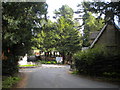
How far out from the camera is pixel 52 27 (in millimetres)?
42281

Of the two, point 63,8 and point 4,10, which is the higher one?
point 63,8

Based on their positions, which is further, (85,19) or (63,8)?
(63,8)

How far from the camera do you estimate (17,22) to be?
30.6 feet

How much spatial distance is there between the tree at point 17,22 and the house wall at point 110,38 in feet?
31.1

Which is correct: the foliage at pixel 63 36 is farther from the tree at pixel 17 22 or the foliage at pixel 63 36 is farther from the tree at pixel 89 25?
the tree at pixel 17 22

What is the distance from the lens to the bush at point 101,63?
1351 centimetres

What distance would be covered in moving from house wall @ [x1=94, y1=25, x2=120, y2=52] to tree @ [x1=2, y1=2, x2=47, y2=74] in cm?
949

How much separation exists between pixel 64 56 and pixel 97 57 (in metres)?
30.3

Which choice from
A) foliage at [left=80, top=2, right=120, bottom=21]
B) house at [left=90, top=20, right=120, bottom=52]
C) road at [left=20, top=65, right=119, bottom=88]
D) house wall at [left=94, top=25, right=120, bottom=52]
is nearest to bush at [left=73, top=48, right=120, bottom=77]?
road at [left=20, top=65, right=119, bottom=88]

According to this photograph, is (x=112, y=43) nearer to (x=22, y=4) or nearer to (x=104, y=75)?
(x=104, y=75)

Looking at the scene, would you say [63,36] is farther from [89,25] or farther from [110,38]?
[110,38]

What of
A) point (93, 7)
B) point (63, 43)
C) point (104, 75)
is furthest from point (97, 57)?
point (63, 43)

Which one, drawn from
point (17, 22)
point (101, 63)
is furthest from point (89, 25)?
point (17, 22)

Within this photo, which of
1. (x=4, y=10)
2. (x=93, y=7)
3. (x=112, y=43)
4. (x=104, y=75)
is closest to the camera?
(x=4, y=10)
